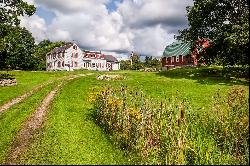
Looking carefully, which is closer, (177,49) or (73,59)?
(177,49)

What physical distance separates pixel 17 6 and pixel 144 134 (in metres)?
42.2

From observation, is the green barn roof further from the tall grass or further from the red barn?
the tall grass

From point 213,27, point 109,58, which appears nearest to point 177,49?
point 109,58

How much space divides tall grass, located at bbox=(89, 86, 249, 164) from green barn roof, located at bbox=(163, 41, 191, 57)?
9349 centimetres

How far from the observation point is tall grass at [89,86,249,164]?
14.7 metres

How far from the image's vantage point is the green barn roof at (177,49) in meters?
111

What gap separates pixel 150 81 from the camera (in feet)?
164

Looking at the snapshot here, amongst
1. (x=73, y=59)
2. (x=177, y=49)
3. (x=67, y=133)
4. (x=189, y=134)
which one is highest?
(x=177, y=49)

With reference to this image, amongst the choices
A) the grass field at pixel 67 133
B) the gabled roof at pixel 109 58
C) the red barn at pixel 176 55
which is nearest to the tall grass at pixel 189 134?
the grass field at pixel 67 133

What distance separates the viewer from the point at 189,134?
647 inches

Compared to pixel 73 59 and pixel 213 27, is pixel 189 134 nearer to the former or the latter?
pixel 213 27

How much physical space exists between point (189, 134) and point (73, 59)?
4470 inches

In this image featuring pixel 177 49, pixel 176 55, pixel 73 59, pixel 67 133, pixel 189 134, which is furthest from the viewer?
pixel 73 59

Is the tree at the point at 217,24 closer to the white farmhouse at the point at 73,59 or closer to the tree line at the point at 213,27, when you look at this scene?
the tree line at the point at 213,27
